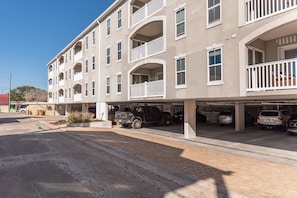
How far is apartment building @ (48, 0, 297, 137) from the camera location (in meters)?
8.42

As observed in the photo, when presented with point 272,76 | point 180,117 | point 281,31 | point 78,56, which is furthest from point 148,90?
point 78,56

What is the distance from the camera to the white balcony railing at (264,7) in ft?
25.8

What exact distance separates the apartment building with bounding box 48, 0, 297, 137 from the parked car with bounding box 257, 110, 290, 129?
1.85m

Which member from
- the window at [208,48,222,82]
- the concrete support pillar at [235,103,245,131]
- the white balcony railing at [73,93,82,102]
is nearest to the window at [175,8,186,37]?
the window at [208,48,222,82]

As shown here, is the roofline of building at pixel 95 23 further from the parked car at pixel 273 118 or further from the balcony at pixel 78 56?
the parked car at pixel 273 118

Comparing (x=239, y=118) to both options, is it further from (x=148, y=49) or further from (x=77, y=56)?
(x=77, y=56)

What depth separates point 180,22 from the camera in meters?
12.7

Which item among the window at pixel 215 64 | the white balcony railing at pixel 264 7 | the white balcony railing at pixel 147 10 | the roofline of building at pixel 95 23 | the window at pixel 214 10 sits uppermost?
the roofline of building at pixel 95 23

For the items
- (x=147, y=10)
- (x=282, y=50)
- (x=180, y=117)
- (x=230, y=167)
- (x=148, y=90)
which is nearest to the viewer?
(x=230, y=167)

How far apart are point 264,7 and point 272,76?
2.83 m

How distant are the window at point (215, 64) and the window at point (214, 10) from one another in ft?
5.02

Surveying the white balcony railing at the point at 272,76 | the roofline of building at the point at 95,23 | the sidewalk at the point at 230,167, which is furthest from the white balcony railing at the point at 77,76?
the white balcony railing at the point at 272,76

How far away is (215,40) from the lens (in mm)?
10438

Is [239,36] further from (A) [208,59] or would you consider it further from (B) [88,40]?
(B) [88,40]
